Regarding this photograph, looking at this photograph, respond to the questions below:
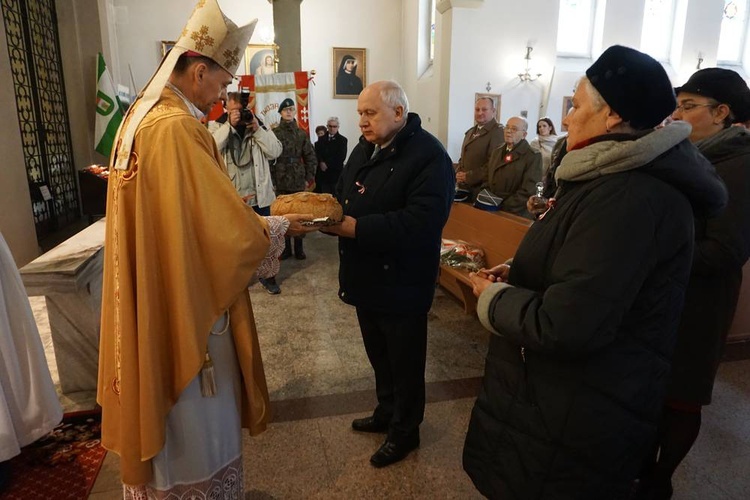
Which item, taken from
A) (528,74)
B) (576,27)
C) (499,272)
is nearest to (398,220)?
(499,272)

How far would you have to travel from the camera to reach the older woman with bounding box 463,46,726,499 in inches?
41.8

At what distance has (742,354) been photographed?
3346mm

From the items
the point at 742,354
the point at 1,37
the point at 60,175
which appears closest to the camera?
the point at 742,354

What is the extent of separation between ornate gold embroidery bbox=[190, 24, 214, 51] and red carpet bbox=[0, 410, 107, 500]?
188 cm

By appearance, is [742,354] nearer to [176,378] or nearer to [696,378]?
[696,378]

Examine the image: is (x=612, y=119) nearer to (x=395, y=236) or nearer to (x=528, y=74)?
(x=395, y=236)

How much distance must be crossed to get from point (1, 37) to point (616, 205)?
549 centimetres

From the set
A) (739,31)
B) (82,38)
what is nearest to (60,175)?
(82,38)

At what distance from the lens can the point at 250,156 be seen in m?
4.73

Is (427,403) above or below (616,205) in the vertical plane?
below

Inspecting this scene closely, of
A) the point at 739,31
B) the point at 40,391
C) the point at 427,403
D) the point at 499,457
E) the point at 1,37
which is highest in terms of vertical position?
the point at 739,31

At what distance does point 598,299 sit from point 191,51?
4.21 ft

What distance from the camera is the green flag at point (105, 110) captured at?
23.9ft

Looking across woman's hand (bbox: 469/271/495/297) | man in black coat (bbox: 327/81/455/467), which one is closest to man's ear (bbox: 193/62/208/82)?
man in black coat (bbox: 327/81/455/467)
